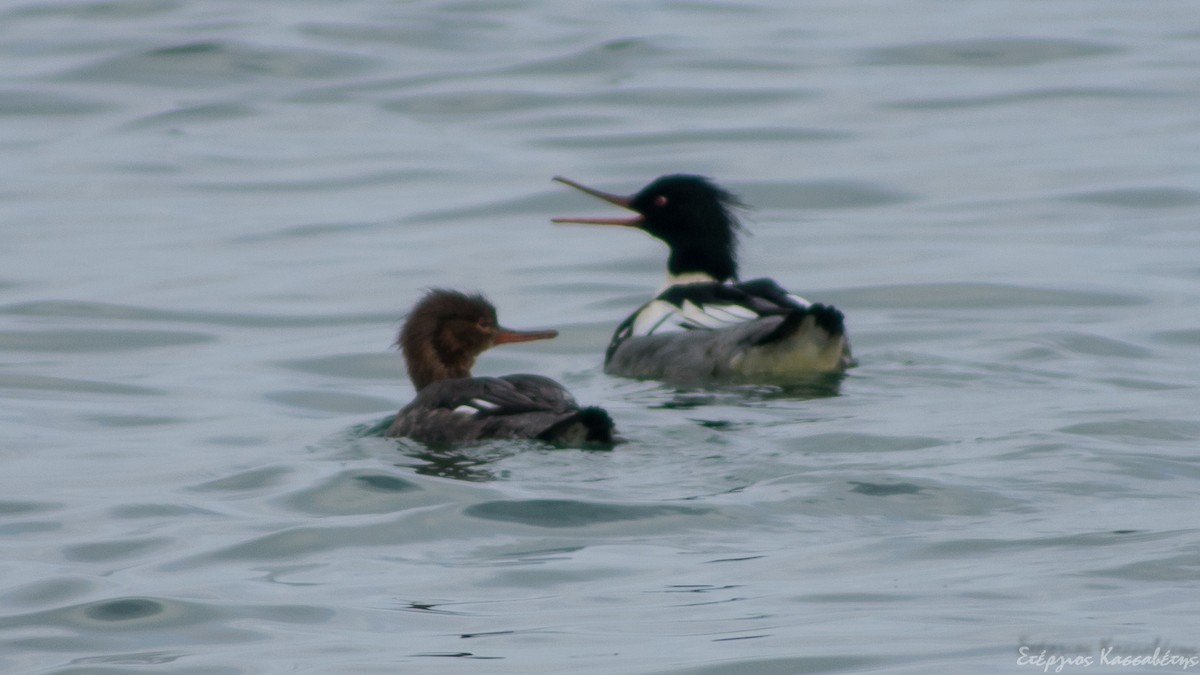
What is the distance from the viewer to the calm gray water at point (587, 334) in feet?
21.0

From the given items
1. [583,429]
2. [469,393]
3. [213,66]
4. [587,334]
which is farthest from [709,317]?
[213,66]

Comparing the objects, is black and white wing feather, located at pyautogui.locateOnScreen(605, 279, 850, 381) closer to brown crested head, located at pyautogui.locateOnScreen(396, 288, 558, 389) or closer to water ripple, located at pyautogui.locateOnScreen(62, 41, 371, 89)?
brown crested head, located at pyautogui.locateOnScreen(396, 288, 558, 389)

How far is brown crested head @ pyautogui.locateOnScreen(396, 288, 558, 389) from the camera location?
31.6 feet

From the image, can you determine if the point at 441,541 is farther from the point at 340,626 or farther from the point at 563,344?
the point at 563,344

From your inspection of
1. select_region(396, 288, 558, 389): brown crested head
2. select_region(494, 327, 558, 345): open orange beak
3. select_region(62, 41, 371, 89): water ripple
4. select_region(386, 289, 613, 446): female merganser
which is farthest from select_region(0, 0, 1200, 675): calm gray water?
select_region(494, 327, 558, 345): open orange beak

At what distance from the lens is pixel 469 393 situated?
28.6 feet

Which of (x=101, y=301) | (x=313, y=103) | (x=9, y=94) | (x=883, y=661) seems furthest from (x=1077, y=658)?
(x=9, y=94)

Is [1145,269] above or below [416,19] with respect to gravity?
below

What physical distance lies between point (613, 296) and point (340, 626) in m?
7.17

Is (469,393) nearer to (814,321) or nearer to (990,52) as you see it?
(814,321)

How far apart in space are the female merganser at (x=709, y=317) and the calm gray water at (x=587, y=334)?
24 centimetres

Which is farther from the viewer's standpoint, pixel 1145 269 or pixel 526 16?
pixel 526 16

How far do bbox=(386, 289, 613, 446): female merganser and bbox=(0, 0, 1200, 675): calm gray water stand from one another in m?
0.19

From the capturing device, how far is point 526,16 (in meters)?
24.5
